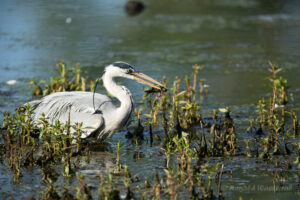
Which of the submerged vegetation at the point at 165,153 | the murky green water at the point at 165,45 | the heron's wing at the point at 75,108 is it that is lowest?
the submerged vegetation at the point at 165,153

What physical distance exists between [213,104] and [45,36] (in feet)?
24.7

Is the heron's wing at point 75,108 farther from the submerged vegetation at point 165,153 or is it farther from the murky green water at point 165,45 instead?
the murky green water at point 165,45

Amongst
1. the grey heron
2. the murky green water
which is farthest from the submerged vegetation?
the grey heron

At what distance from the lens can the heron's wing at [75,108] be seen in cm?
671

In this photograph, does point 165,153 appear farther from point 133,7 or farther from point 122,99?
point 133,7

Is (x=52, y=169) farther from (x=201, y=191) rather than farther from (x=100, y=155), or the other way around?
(x=201, y=191)

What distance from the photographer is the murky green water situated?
8.56 meters

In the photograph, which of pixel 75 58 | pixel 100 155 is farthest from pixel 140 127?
pixel 75 58

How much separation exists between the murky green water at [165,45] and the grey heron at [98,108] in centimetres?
39

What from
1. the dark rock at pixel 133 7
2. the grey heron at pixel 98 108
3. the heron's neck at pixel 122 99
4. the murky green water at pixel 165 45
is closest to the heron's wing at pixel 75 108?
the grey heron at pixel 98 108

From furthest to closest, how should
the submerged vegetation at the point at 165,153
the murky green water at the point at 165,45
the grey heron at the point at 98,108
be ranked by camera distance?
1. the murky green water at the point at 165,45
2. the grey heron at the point at 98,108
3. the submerged vegetation at the point at 165,153

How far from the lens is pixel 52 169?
574cm

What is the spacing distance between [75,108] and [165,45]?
6.64 metres

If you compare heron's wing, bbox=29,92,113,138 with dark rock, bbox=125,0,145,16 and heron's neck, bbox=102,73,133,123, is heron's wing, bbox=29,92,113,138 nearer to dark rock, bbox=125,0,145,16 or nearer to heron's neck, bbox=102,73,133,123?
heron's neck, bbox=102,73,133,123
